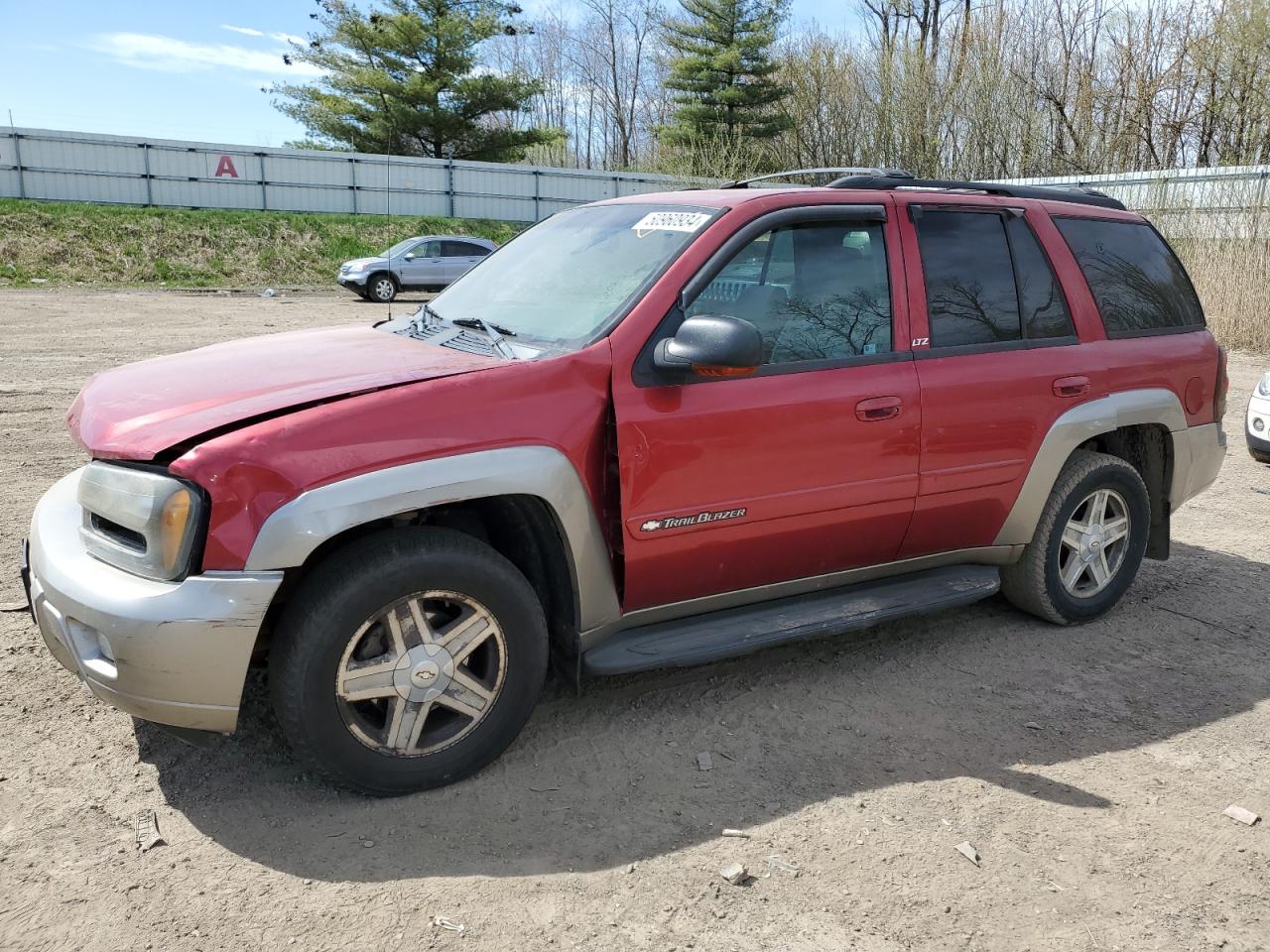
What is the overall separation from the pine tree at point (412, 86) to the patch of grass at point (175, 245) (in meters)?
8.23

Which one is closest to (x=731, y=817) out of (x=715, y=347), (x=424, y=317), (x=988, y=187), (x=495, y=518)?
(x=495, y=518)

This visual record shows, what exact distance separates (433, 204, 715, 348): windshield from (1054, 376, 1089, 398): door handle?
1.75 metres

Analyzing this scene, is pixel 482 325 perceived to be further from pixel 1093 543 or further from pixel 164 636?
pixel 1093 543

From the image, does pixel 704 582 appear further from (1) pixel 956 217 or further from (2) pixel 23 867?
(2) pixel 23 867

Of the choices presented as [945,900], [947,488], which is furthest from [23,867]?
[947,488]

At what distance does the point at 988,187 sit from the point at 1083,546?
1.69 m

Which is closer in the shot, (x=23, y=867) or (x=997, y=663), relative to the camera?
(x=23, y=867)

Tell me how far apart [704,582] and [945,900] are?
128 cm

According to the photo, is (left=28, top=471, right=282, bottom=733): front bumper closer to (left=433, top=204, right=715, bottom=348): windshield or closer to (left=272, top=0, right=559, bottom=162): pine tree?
(left=433, top=204, right=715, bottom=348): windshield

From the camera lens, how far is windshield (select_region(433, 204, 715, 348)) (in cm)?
Answer: 348

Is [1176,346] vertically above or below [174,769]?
above

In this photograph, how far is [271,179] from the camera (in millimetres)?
31922

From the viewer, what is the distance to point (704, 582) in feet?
11.6

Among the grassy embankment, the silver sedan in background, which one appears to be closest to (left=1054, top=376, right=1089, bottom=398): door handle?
the grassy embankment
